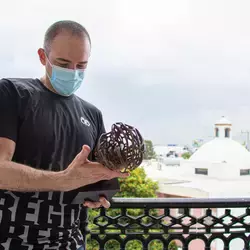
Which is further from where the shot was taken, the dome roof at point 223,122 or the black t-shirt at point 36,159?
the dome roof at point 223,122

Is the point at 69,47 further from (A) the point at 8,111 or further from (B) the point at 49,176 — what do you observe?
(B) the point at 49,176

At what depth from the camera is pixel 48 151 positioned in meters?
0.92

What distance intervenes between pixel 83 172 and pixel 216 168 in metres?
11.6

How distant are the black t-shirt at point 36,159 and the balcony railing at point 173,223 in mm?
266

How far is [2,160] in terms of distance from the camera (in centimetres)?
83

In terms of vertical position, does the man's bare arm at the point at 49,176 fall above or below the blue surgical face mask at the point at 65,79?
below

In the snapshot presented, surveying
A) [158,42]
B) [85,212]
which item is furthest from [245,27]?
[85,212]

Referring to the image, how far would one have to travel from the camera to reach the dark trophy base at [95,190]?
0.94 meters

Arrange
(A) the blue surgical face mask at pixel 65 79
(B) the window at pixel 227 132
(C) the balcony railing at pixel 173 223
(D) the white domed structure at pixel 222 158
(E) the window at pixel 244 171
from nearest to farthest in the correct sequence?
1. (A) the blue surgical face mask at pixel 65 79
2. (C) the balcony railing at pixel 173 223
3. (D) the white domed structure at pixel 222 158
4. (E) the window at pixel 244 171
5. (B) the window at pixel 227 132

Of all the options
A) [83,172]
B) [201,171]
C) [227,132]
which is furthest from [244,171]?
[83,172]

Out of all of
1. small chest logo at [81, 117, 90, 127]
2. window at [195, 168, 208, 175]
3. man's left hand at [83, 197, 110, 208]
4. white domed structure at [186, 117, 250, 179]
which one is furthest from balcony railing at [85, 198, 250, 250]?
window at [195, 168, 208, 175]

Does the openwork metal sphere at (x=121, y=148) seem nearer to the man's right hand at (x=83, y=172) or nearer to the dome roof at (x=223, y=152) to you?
the man's right hand at (x=83, y=172)

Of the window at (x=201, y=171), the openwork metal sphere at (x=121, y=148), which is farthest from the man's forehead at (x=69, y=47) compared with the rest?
the window at (x=201, y=171)

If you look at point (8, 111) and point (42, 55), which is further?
point (42, 55)
